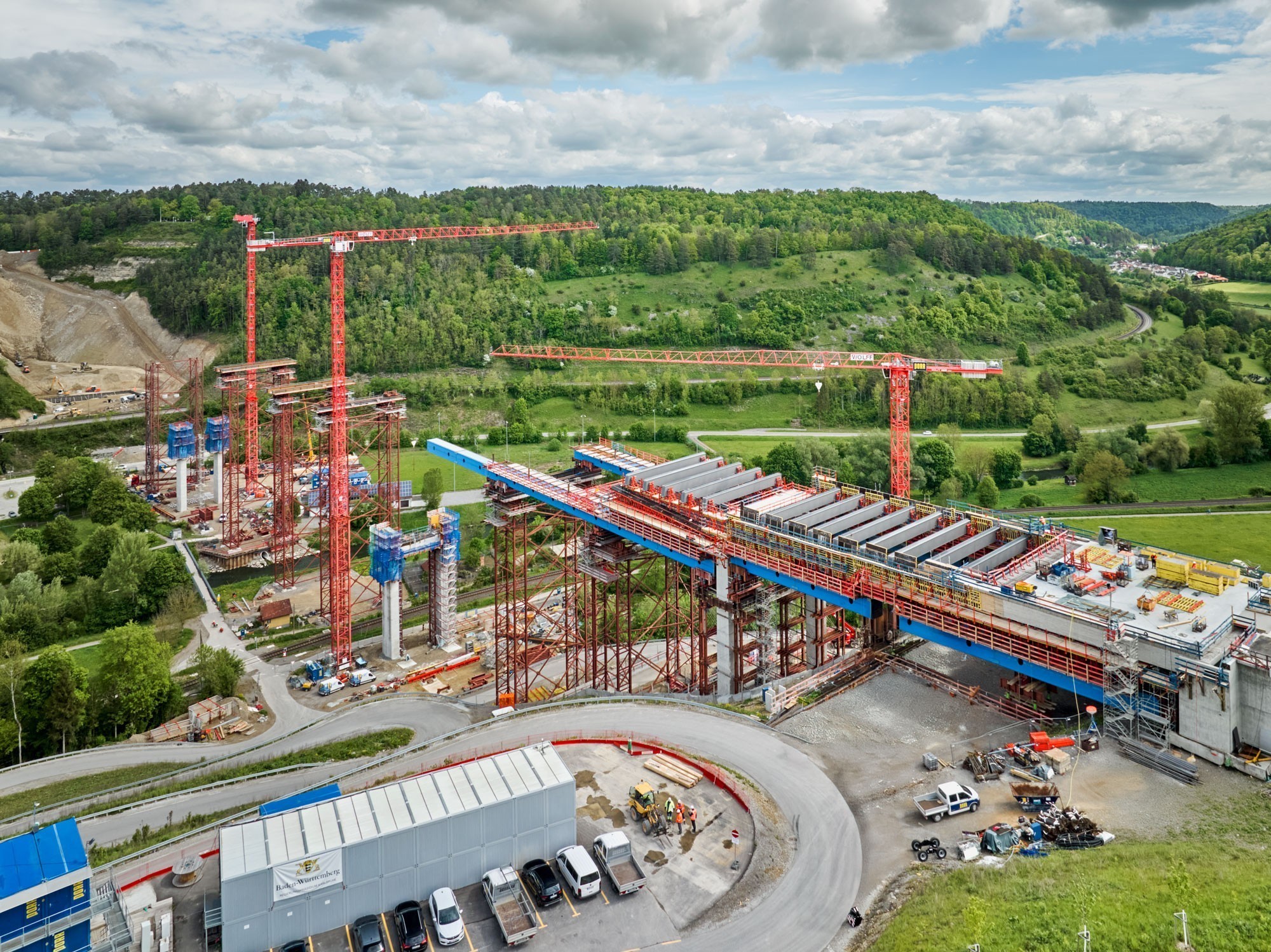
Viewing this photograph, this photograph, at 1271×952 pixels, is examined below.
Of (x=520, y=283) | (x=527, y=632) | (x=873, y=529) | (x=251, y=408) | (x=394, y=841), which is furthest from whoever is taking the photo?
(x=520, y=283)

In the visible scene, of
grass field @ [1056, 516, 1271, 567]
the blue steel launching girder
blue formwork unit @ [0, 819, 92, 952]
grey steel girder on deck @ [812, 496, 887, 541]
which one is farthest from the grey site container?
grass field @ [1056, 516, 1271, 567]

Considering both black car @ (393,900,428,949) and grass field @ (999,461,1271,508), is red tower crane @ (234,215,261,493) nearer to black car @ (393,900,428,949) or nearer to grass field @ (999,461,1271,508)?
black car @ (393,900,428,949)

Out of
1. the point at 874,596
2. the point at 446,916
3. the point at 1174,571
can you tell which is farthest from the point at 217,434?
the point at 1174,571

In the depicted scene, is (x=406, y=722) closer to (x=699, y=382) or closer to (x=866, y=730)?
(x=866, y=730)

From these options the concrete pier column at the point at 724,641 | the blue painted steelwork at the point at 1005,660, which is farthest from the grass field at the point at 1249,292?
the blue painted steelwork at the point at 1005,660

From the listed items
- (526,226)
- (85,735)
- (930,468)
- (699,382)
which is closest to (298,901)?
(85,735)

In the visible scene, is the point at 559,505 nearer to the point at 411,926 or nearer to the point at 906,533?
the point at 906,533
